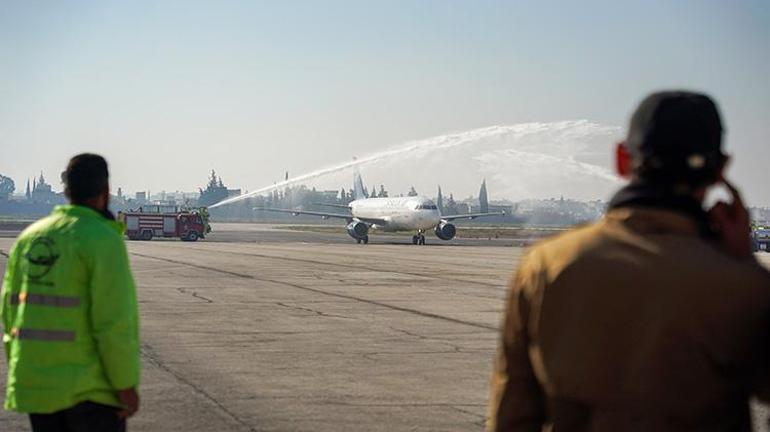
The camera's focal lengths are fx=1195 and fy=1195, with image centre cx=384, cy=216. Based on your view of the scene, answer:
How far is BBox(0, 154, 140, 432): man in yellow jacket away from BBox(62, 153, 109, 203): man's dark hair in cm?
11

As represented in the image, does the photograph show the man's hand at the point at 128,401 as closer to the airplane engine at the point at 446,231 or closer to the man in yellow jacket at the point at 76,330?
the man in yellow jacket at the point at 76,330

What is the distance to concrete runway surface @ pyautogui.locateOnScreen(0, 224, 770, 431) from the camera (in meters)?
10.6

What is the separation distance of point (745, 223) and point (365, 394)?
352 inches

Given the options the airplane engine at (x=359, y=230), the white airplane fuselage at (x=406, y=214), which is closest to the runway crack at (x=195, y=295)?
the white airplane fuselage at (x=406, y=214)

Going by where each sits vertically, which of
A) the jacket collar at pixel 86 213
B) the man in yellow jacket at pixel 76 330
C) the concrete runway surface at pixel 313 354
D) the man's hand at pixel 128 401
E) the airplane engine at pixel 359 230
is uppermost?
the jacket collar at pixel 86 213

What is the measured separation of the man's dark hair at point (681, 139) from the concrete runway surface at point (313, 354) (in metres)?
7.21

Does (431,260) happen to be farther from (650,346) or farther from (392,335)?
(650,346)

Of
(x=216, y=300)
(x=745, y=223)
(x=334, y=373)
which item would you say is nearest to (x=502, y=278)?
(x=216, y=300)

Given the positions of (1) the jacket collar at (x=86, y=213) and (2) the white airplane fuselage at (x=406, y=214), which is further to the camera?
(2) the white airplane fuselage at (x=406, y=214)

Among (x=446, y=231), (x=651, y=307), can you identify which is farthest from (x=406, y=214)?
(x=651, y=307)

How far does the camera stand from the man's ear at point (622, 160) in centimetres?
322

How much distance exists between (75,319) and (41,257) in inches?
12.9

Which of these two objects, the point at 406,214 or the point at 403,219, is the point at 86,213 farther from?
the point at 403,219

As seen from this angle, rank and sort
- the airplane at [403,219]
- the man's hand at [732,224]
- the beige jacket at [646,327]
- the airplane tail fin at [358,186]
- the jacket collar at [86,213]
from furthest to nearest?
the airplane tail fin at [358,186]
the airplane at [403,219]
the jacket collar at [86,213]
the man's hand at [732,224]
the beige jacket at [646,327]
